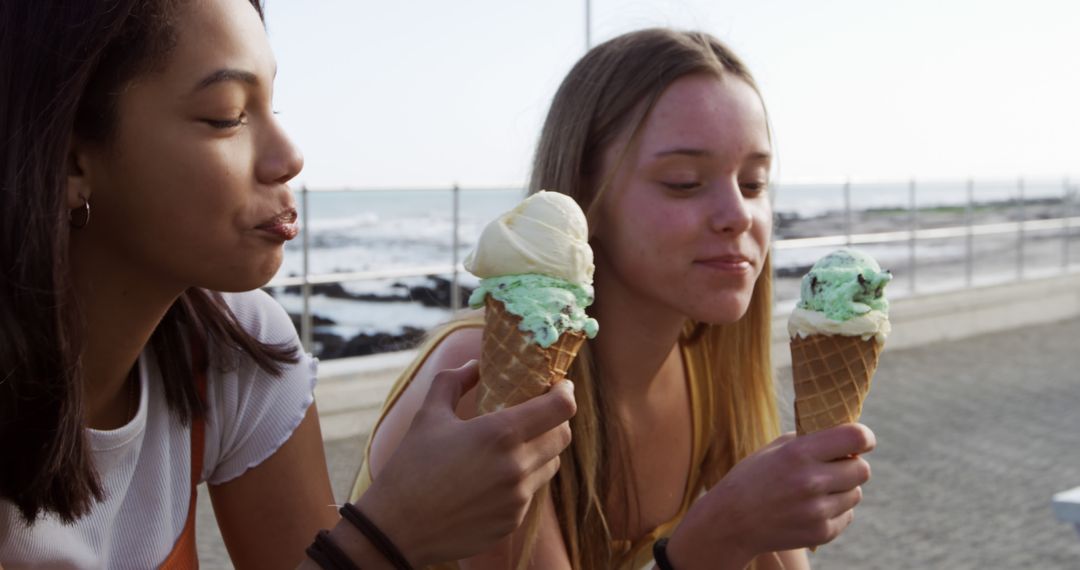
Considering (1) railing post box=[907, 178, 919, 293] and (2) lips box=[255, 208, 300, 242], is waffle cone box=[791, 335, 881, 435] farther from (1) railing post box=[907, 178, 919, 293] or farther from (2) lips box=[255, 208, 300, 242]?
(1) railing post box=[907, 178, 919, 293]

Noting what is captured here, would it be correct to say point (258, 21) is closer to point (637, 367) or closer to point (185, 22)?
point (185, 22)

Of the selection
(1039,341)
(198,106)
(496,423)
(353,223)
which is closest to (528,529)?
(496,423)

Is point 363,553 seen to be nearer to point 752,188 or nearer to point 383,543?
point 383,543

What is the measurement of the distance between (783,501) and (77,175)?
4.50 ft

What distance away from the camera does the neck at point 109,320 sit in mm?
1812

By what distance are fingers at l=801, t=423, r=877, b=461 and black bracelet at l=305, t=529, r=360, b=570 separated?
903 millimetres

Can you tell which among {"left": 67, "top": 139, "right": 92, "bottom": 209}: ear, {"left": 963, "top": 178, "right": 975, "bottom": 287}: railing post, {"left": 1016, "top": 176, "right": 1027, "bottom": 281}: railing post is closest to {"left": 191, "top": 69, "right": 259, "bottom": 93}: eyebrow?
{"left": 67, "top": 139, "right": 92, "bottom": 209}: ear

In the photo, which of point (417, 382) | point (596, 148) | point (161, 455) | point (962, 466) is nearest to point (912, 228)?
point (962, 466)

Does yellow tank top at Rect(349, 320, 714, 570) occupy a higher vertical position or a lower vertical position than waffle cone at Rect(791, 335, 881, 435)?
lower

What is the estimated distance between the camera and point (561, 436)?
1.75 meters

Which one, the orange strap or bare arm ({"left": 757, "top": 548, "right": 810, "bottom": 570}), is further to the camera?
bare arm ({"left": 757, "top": 548, "right": 810, "bottom": 570})

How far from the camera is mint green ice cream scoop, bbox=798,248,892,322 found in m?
2.18

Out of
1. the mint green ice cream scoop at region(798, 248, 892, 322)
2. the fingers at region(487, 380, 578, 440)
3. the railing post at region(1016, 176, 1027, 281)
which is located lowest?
the railing post at region(1016, 176, 1027, 281)

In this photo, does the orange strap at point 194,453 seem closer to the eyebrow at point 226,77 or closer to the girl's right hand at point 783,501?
the eyebrow at point 226,77
